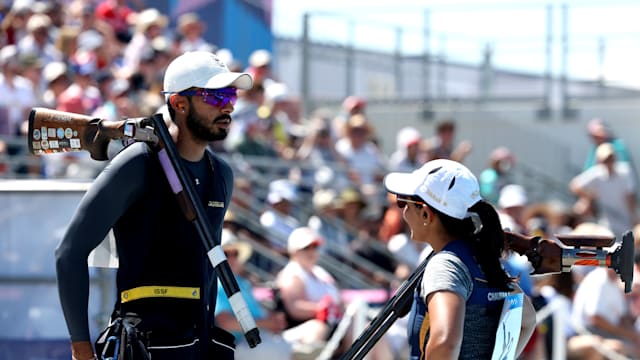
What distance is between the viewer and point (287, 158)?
12461mm

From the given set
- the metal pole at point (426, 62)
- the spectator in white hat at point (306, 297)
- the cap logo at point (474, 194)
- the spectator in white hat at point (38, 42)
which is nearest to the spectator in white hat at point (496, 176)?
the metal pole at point (426, 62)

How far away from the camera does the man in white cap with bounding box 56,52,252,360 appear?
4156 mm

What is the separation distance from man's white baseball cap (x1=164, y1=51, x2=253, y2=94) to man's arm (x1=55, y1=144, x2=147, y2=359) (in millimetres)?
492

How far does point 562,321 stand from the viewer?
929cm

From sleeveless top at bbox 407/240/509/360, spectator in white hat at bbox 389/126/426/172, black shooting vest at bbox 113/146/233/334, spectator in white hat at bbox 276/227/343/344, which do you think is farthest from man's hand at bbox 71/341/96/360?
spectator in white hat at bbox 389/126/426/172

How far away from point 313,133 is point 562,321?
4104 millimetres

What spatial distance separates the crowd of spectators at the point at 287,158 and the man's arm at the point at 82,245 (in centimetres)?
472

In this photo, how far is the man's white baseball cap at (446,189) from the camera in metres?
4.00

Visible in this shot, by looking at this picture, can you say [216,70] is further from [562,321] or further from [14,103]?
[14,103]

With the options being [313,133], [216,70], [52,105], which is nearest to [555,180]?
[313,133]

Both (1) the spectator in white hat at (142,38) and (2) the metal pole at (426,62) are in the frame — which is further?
(2) the metal pole at (426,62)

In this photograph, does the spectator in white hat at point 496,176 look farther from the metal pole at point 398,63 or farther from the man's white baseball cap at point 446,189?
the man's white baseball cap at point 446,189

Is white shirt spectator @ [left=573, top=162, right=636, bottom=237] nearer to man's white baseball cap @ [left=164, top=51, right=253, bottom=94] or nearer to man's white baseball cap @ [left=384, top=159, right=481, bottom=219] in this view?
man's white baseball cap @ [left=164, top=51, right=253, bottom=94]

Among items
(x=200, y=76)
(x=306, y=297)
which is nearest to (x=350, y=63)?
(x=306, y=297)
